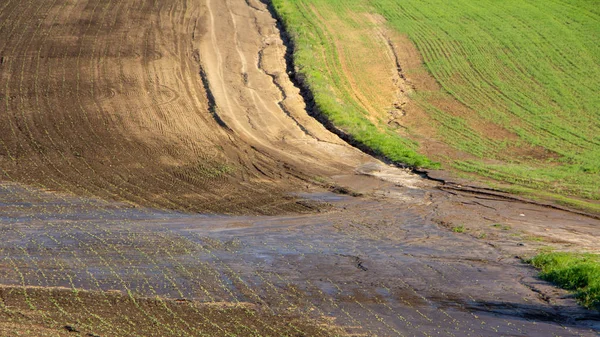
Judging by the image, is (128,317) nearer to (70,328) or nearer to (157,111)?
(70,328)

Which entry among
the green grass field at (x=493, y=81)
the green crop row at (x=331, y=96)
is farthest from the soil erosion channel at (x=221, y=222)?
the green grass field at (x=493, y=81)

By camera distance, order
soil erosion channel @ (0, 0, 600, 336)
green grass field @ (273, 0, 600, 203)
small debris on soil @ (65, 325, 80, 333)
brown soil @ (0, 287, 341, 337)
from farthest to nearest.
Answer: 1. green grass field @ (273, 0, 600, 203)
2. soil erosion channel @ (0, 0, 600, 336)
3. brown soil @ (0, 287, 341, 337)
4. small debris on soil @ (65, 325, 80, 333)

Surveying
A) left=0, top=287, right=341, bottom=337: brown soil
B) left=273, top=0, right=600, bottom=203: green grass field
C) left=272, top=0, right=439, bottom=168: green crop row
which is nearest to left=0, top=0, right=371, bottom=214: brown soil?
left=272, top=0, right=439, bottom=168: green crop row

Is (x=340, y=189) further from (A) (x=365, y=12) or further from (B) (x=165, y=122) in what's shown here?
(A) (x=365, y=12)

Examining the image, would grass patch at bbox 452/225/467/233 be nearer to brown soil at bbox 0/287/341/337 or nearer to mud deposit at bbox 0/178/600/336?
mud deposit at bbox 0/178/600/336

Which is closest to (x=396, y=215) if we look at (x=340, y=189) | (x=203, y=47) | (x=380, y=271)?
(x=340, y=189)

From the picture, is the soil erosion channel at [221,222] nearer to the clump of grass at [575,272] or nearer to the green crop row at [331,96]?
the clump of grass at [575,272]

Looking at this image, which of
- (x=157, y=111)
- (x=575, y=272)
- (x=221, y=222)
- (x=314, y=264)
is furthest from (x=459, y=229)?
(x=157, y=111)
